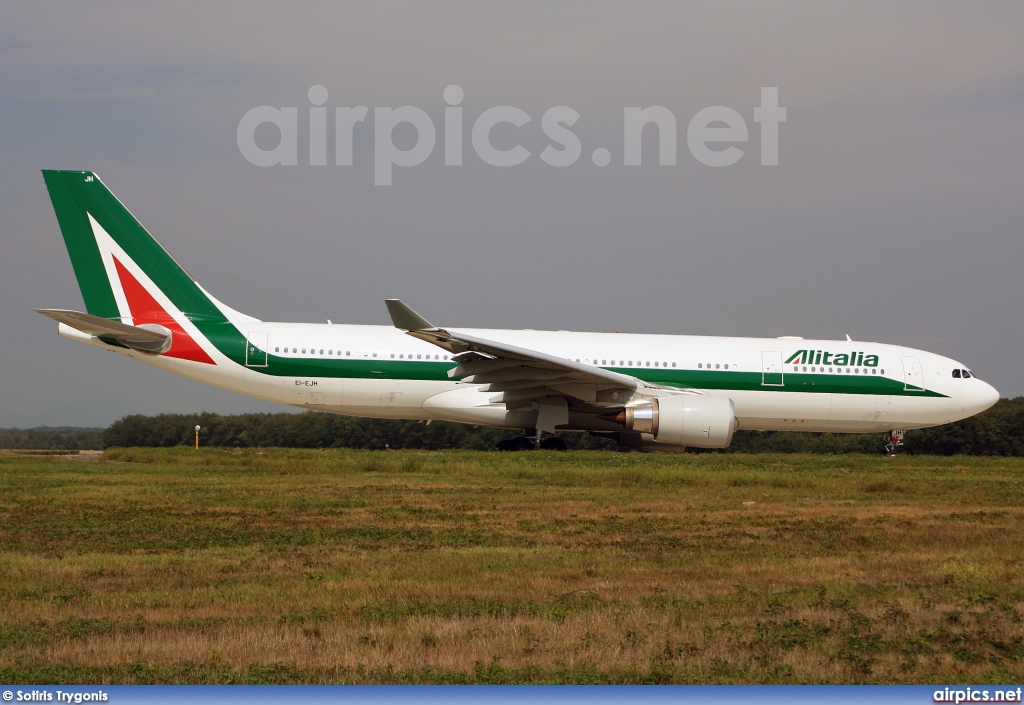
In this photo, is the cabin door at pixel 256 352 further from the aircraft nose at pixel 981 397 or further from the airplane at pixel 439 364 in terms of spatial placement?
the aircraft nose at pixel 981 397

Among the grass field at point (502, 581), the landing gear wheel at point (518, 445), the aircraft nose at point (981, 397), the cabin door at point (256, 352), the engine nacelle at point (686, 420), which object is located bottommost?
the grass field at point (502, 581)

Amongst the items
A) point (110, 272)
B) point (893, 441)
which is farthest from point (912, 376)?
point (110, 272)

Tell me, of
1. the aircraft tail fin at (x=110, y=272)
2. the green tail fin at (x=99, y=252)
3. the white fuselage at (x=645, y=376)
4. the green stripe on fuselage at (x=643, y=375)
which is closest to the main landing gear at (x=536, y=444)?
the white fuselage at (x=645, y=376)

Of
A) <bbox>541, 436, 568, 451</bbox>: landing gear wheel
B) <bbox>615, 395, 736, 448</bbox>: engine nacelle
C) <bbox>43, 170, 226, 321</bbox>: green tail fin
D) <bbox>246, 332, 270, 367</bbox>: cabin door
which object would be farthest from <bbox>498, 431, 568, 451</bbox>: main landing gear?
<bbox>43, 170, 226, 321</bbox>: green tail fin

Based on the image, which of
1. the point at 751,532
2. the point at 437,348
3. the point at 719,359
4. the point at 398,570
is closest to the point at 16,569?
the point at 398,570

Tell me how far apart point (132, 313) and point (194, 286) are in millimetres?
1434

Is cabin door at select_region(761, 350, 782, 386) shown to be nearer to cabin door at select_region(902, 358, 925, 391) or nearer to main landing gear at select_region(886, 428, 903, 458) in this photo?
cabin door at select_region(902, 358, 925, 391)

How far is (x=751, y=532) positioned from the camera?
10812 mm

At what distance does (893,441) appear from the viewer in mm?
24578

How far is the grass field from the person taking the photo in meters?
5.80

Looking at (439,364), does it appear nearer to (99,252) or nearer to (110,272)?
(110,272)

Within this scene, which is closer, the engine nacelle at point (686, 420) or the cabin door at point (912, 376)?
the engine nacelle at point (686, 420)

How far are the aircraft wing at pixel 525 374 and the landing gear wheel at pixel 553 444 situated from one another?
3.39 ft

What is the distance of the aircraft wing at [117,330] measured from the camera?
20844 millimetres
